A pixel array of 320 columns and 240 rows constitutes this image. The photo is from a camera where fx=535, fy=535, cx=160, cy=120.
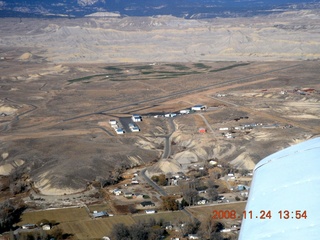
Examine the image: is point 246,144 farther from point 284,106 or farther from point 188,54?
point 188,54

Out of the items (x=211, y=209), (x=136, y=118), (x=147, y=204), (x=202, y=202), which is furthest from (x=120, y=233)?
(x=136, y=118)

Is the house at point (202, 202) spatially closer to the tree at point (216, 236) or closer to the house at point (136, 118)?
the tree at point (216, 236)

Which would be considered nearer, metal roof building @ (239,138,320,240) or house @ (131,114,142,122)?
metal roof building @ (239,138,320,240)

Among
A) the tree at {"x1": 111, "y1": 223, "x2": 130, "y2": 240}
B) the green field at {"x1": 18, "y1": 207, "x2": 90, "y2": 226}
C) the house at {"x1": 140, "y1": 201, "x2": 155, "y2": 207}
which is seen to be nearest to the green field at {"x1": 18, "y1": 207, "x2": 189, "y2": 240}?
the green field at {"x1": 18, "y1": 207, "x2": 90, "y2": 226}

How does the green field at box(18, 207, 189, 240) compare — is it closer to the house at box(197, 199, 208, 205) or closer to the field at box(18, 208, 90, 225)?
the field at box(18, 208, 90, 225)

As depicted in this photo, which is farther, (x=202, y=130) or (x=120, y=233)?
(x=202, y=130)

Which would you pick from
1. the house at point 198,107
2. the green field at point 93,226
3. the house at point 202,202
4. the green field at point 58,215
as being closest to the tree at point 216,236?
the green field at point 93,226

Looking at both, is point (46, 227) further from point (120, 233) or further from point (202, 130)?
point (202, 130)

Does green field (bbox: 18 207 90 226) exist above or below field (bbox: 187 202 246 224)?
below

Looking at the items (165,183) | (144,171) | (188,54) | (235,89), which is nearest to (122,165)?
(144,171)
